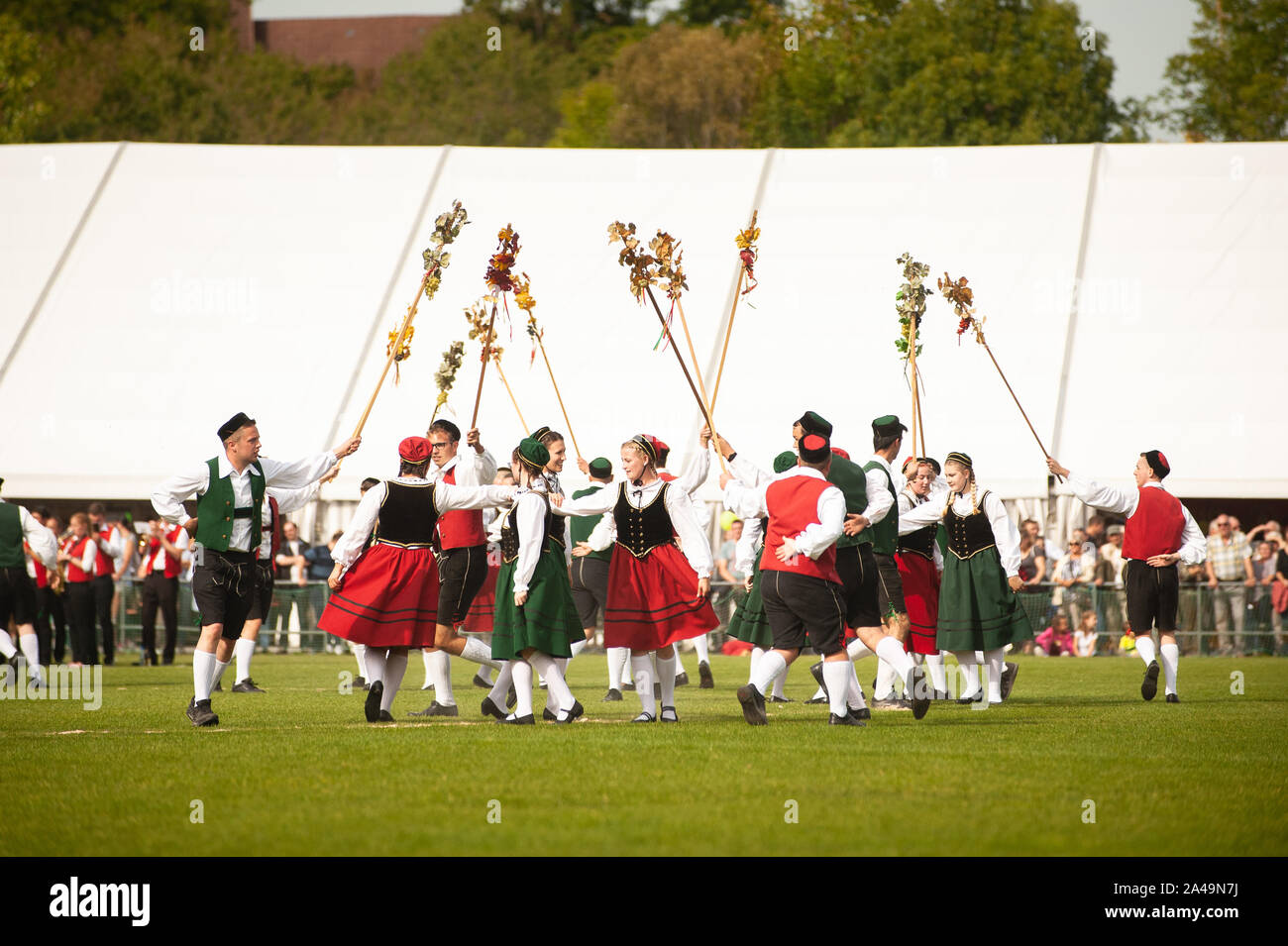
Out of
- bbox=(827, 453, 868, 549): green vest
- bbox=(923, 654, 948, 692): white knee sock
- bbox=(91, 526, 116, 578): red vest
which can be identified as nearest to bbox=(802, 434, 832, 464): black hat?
bbox=(827, 453, 868, 549): green vest

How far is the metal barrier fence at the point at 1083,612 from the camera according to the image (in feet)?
63.5

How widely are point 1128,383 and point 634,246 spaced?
1110 cm

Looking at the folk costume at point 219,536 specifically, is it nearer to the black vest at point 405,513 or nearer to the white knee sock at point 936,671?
the black vest at point 405,513

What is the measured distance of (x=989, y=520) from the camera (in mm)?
12312

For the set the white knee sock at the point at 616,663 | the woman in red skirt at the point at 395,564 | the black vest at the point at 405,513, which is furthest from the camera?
the white knee sock at the point at 616,663

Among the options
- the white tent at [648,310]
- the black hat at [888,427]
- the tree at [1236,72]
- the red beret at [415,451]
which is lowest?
the red beret at [415,451]

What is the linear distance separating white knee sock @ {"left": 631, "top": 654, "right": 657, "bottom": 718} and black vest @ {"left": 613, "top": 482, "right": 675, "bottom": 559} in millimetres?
689

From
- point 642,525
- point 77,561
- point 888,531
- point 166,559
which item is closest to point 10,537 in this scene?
point 77,561

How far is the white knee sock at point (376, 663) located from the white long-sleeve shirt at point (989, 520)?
408 cm

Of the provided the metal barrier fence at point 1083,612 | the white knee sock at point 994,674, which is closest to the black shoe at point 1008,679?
the white knee sock at point 994,674

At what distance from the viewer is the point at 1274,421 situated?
→ 795 inches

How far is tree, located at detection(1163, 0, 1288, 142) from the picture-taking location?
40.0 m

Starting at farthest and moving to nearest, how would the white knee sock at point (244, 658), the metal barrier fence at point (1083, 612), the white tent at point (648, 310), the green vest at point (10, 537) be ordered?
the white tent at point (648, 310) < the metal barrier fence at point (1083, 612) < the green vest at point (10, 537) < the white knee sock at point (244, 658)

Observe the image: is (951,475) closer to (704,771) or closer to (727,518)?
(704,771)
